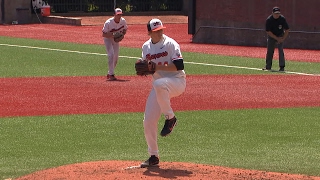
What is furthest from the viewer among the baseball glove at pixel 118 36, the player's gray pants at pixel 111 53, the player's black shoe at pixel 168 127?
the player's gray pants at pixel 111 53

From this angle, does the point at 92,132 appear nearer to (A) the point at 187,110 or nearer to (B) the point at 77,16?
(A) the point at 187,110

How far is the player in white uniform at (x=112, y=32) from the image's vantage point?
23.6 meters

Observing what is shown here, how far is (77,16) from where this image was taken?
55.2m

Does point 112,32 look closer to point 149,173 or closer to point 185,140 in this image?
point 185,140

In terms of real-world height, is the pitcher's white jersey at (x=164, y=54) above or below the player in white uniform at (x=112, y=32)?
above

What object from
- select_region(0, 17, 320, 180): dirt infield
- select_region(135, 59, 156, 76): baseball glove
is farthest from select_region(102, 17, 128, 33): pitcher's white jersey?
select_region(135, 59, 156, 76): baseball glove

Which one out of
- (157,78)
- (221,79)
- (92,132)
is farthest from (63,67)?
(157,78)

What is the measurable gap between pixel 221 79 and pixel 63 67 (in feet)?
20.7

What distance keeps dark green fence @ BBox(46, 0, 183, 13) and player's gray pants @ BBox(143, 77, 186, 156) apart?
44007 mm

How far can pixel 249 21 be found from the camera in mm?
37188

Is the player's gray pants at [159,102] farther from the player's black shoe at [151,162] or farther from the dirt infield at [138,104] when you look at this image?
the dirt infield at [138,104]

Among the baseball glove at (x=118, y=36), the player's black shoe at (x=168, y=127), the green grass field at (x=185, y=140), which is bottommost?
the green grass field at (x=185, y=140)

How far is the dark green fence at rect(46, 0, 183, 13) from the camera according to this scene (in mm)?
54812

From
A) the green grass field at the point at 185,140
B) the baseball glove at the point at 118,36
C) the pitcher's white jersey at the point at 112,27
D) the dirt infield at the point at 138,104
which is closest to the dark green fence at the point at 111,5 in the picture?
the dirt infield at the point at 138,104
